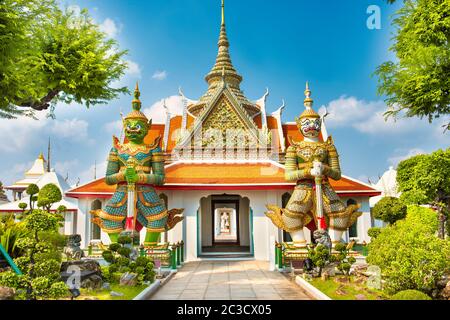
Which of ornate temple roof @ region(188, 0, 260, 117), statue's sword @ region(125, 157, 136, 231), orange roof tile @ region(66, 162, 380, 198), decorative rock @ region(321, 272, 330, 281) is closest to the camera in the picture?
decorative rock @ region(321, 272, 330, 281)

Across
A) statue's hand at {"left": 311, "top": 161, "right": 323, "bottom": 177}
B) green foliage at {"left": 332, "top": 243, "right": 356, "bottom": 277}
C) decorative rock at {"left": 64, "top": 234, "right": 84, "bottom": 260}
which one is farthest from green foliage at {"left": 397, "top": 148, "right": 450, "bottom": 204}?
decorative rock at {"left": 64, "top": 234, "right": 84, "bottom": 260}

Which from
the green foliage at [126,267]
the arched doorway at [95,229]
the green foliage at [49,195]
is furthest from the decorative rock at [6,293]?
the green foliage at [49,195]

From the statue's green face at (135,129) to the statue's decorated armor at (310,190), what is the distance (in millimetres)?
4658

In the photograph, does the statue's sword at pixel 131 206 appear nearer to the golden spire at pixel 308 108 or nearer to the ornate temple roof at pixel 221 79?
the golden spire at pixel 308 108

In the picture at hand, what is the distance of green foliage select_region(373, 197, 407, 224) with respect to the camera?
12.1 meters

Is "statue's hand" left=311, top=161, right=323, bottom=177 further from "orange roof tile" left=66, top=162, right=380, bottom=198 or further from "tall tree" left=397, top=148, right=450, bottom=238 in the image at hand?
"tall tree" left=397, top=148, right=450, bottom=238

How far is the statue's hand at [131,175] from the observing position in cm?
1048

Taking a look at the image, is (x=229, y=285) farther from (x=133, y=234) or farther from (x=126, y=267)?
(x=133, y=234)

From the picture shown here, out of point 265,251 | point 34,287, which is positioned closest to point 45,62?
point 34,287

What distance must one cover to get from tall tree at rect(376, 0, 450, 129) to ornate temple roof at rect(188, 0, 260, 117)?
7.97 m

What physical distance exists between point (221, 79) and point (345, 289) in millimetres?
13855

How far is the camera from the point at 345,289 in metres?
7.02

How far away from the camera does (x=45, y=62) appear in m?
9.95

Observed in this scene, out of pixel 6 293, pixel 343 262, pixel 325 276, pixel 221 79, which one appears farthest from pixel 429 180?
pixel 6 293
